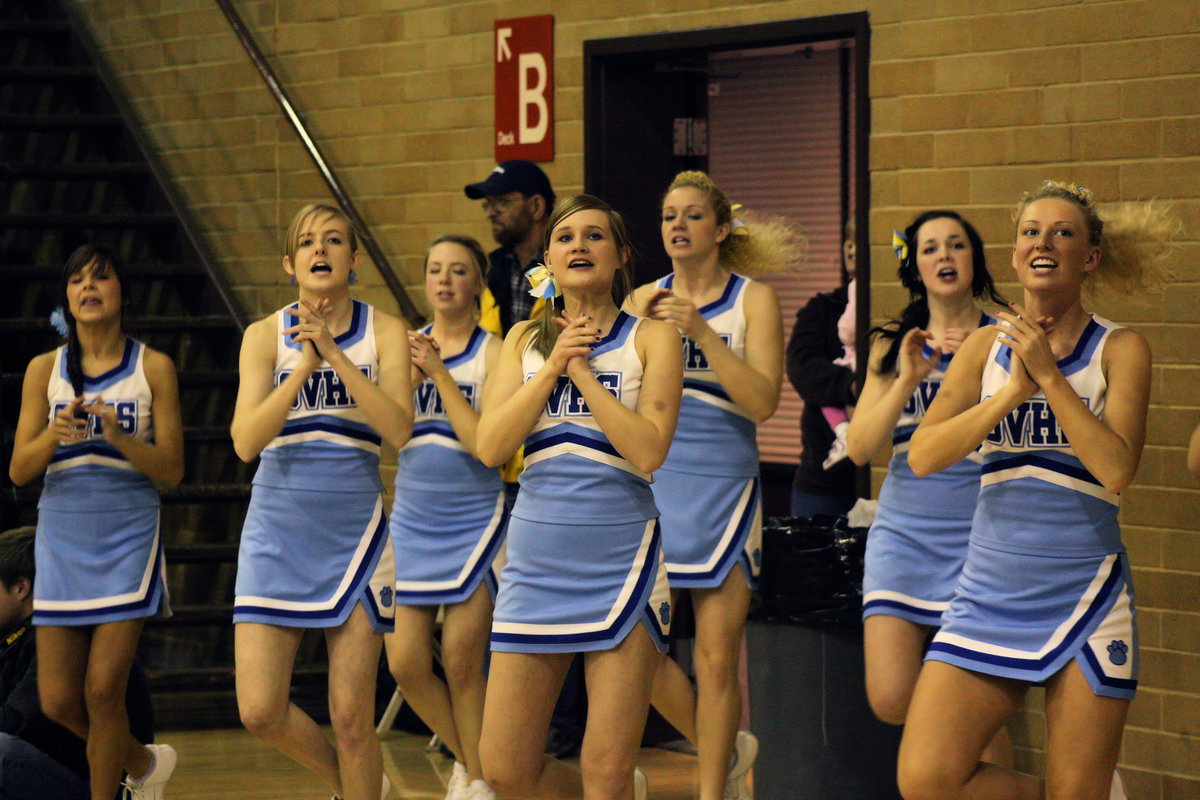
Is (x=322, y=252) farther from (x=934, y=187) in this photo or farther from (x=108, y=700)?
(x=934, y=187)

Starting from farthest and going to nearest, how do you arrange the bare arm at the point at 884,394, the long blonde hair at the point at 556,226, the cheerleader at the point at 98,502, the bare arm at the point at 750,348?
the cheerleader at the point at 98,502 < the bare arm at the point at 750,348 < the bare arm at the point at 884,394 < the long blonde hair at the point at 556,226

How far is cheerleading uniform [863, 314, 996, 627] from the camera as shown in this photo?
4.18 meters

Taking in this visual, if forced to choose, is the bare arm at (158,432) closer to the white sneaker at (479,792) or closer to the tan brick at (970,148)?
the white sneaker at (479,792)

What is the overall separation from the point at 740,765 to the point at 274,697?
1.45 metres

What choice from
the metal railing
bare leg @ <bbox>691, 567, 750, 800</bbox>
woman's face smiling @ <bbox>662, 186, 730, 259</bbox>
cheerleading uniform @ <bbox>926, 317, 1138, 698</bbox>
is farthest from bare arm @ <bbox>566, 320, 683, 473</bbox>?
the metal railing

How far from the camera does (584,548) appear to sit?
3.47 m

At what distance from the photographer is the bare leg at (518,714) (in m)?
3.47

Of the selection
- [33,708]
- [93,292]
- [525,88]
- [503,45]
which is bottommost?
[33,708]

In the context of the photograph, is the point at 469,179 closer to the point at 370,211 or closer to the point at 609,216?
the point at 370,211

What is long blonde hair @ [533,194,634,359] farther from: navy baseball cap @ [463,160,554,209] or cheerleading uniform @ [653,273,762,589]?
navy baseball cap @ [463,160,554,209]

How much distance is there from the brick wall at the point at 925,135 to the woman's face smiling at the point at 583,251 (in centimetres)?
203

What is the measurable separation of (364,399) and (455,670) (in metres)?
1.18

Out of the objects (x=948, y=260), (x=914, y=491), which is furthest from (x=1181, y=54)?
(x=914, y=491)

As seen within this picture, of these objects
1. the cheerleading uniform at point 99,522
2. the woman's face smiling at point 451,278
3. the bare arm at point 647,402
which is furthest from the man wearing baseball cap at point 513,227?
the bare arm at point 647,402
